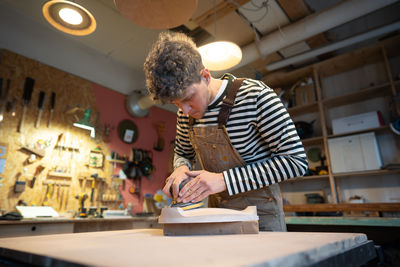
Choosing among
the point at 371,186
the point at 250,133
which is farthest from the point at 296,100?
the point at 250,133

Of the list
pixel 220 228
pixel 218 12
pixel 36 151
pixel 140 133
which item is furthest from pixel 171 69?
pixel 140 133

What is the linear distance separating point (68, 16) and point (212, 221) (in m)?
2.28

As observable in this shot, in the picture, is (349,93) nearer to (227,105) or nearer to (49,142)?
(227,105)

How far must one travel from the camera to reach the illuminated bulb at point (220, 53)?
90.9 inches

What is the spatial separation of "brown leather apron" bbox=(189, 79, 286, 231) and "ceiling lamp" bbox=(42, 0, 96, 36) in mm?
1706

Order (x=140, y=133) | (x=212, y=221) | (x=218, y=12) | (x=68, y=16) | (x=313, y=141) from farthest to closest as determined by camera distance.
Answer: (x=140, y=133) → (x=313, y=141) → (x=218, y=12) → (x=68, y=16) → (x=212, y=221)

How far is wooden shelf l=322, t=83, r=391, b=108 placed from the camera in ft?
10.4

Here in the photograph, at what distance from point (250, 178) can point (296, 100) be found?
3297 mm

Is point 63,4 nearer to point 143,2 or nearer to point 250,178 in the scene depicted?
point 143,2

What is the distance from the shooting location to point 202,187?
0.91 metres

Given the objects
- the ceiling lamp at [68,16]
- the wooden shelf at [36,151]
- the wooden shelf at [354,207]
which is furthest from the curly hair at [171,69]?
the wooden shelf at [36,151]

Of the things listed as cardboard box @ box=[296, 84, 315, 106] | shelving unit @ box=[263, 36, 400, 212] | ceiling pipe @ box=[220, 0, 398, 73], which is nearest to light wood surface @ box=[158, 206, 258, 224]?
shelving unit @ box=[263, 36, 400, 212]

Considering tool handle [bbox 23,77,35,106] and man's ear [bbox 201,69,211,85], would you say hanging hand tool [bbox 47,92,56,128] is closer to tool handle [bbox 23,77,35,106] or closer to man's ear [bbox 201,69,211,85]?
tool handle [bbox 23,77,35,106]

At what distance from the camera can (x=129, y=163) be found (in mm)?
4137
